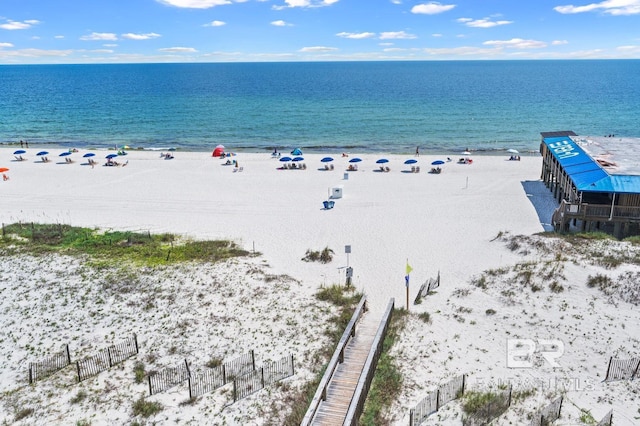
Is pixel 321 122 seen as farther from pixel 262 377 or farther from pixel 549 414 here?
pixel 549 414

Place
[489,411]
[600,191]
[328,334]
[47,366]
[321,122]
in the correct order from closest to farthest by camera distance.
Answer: [489,411]
[47,366]
[328,334]
[600,191]
[321,122]

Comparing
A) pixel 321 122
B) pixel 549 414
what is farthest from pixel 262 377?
pixel 321 122

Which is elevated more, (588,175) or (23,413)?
(588,175)

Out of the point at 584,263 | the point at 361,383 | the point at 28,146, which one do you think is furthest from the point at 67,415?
the point at 28,146

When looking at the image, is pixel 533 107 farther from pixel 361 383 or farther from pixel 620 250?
pixel 361 383

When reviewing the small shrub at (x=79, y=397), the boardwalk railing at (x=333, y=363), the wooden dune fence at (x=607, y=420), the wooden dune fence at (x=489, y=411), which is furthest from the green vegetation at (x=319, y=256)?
the wooden dune fence at (x=607, y=420)

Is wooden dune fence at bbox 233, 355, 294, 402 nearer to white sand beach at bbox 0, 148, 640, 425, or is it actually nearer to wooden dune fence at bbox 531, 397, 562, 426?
white sand beach at bbox 0, 148, 640, 425

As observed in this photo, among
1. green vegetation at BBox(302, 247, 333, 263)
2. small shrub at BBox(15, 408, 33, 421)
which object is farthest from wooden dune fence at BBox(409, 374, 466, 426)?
green vegetation at BBox(302, 247, 333, 263)
